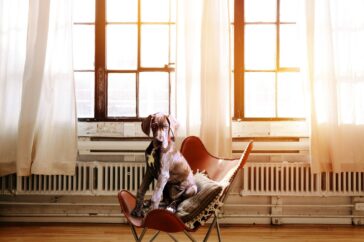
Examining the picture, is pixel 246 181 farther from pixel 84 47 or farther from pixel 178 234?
pixel 84 47

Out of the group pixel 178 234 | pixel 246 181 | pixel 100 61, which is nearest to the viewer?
pixel 178 234

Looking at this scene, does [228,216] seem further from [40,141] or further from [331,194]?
[40,141]

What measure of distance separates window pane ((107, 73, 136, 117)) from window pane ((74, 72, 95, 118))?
0.49ft

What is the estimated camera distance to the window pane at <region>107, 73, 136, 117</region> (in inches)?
163

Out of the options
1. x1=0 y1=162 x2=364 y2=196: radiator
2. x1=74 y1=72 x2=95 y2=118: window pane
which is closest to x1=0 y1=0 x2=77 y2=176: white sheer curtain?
x1=0 y1=162 x2=364 y2=196: radiator

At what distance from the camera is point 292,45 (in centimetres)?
414

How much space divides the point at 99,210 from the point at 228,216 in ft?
3.63

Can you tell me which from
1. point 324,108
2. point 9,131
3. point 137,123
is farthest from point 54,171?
point 324,108

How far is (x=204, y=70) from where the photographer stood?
376 cm

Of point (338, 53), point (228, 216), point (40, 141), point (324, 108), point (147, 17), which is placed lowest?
point (228, 216)

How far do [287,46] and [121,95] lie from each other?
1.53 m

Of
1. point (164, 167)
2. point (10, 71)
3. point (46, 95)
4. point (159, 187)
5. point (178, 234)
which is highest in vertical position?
point (10, 71)

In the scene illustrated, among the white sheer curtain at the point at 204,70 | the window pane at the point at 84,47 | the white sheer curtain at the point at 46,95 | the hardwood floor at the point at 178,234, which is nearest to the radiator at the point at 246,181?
the white sheer curtain at the point at 46,95

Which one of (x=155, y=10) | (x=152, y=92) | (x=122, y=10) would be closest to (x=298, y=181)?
(x=152, y=92)
